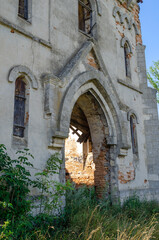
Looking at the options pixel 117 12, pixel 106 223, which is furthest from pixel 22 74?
pixel 117 12

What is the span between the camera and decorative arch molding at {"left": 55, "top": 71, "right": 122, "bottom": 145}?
741 centimetres

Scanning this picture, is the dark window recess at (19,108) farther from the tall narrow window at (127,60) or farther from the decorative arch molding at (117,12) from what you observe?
the decorative arch molding at (117,12)

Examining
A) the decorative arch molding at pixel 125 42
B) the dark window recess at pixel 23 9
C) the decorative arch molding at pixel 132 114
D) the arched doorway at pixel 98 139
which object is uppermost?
the decorative arch molding at pixel 125 42

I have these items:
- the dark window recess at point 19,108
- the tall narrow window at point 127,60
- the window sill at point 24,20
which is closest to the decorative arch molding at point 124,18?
the tall narrow window at point 127,60

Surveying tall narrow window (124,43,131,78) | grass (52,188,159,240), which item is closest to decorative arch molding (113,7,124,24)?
tall narrow window (124,43,131,78)

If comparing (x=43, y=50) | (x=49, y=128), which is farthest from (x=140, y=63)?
(x=49, y=128)

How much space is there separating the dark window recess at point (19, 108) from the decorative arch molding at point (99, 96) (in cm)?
122

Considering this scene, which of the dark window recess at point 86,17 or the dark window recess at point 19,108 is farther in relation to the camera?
the dark window recess at point 86,17

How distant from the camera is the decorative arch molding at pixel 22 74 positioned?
19.9ft

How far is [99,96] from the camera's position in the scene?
29.2 ft

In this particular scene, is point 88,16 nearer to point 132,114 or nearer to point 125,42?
point 125,42

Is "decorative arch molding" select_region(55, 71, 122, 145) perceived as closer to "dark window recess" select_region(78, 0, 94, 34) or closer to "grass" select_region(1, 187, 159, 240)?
"dark window recess" select_region(78, 0, 94, 34)

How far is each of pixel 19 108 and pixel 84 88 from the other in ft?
8.86

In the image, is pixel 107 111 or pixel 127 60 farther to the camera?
pixel 127 60
